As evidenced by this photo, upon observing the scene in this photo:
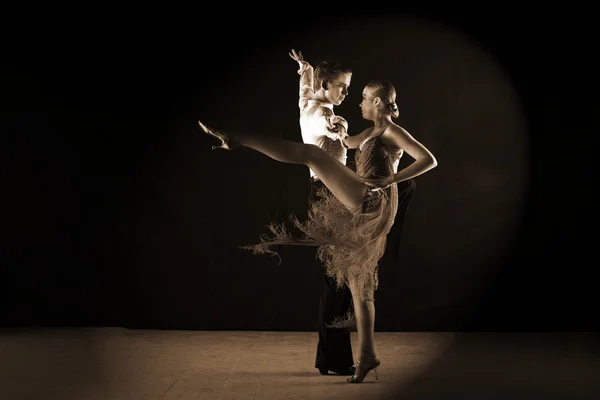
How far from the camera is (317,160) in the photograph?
14.9 feet

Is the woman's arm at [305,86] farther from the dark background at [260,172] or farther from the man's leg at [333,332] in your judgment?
the dark background at [260,172]

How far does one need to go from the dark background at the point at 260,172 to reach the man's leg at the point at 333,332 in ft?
6.15

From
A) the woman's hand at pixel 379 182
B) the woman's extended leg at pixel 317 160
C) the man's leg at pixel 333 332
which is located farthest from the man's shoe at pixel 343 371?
the woman's hand at pixel 379 182

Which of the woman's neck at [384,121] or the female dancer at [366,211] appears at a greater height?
the woman's neck at [384,121]

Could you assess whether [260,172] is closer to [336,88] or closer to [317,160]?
[336,88]

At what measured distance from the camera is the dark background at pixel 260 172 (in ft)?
22.6

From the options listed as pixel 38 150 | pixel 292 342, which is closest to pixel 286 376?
pixel 292 342

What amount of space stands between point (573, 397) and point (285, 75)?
11.7 feet

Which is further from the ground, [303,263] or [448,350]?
[303,263]

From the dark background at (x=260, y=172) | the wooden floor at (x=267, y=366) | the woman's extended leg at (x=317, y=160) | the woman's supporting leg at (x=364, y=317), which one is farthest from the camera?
the dark background at (x=260, y=172)

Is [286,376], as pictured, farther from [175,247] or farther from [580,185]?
[580,185]

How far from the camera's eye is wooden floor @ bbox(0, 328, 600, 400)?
4598 millimetres

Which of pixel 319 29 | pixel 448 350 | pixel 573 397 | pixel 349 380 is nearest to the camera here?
pixel 573 397

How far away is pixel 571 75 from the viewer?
6.94m
